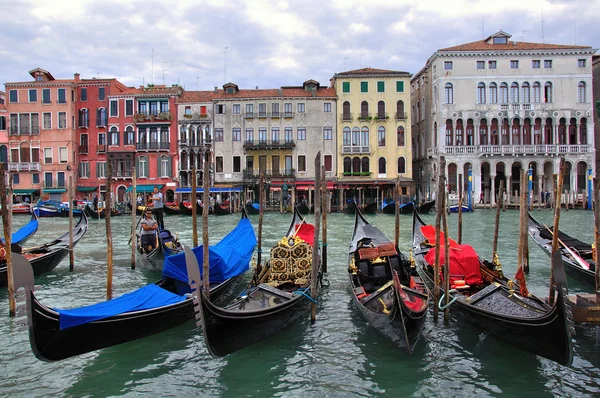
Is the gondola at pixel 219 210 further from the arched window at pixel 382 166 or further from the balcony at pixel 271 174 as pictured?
the arched window at pixel 382 166

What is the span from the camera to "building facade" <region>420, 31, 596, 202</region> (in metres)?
22.6

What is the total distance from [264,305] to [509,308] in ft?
6.95

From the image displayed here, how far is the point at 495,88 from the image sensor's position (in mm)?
23000

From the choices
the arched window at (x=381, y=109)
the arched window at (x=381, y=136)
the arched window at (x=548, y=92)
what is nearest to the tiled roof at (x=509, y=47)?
the arched window at (x=548, y=92)

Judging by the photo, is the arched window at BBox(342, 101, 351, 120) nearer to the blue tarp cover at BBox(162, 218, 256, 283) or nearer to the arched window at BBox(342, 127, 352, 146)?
the arched window at BBox(342, 127, 352, 146)

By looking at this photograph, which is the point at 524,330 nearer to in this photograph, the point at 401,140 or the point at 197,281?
the point at 197,281

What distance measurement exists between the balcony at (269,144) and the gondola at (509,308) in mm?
17935

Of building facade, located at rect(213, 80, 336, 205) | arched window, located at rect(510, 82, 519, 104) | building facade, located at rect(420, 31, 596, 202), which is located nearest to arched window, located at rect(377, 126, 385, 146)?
building facade, located at rect(213, 80, 336, 205)

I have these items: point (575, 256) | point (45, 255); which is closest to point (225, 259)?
point (45, 255)

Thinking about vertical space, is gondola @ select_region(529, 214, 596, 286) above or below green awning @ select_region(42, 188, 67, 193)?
below

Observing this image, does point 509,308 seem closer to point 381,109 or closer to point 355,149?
point 355,149

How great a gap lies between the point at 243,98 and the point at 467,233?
14015 mm

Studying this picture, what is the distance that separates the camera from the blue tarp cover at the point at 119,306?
3.50 meters

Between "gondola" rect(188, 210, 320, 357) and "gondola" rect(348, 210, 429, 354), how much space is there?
1.94 ft
